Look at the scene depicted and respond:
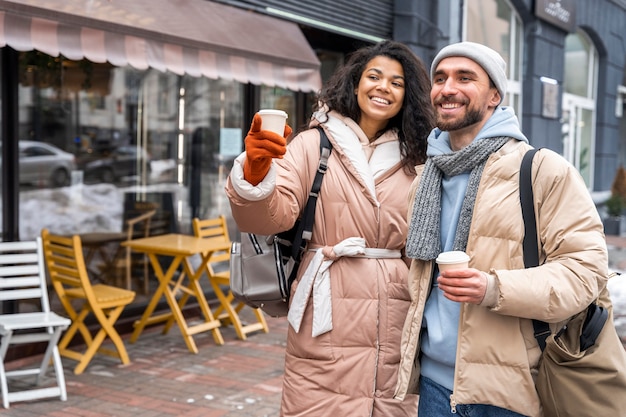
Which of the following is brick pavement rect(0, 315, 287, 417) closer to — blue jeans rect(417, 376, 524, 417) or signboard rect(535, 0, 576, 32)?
blue jeans rect(417, 376, 524, 417)

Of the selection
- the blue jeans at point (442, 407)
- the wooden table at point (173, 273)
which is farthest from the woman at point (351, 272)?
the wooden table at point (173, 273)

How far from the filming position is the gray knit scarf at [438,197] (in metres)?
2.25

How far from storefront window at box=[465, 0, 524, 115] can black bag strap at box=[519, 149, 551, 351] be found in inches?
354

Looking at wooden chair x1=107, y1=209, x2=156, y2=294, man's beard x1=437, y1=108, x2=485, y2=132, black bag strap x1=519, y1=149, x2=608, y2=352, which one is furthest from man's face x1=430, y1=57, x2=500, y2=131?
wooden chair x1=107, y1=209, x2=156, y2=294

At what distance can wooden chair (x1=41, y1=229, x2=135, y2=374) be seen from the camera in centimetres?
527

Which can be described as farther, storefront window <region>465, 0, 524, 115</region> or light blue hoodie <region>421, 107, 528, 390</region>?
storefront window <region>465, 0, 524, 115</region>

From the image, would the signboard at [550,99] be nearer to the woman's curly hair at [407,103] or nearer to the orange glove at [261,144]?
the woman's curly hair at [407,103]

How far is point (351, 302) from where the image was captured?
2.68 meters

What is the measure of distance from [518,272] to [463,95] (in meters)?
0.57

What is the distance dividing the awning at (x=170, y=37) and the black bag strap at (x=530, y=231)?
3.16 meters

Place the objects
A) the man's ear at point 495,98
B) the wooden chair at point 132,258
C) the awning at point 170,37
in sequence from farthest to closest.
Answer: the wooden chair at point 132,258, the awning at point 170,37, the man's ear at point 495,98

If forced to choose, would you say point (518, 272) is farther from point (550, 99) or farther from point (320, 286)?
point (550, 99)

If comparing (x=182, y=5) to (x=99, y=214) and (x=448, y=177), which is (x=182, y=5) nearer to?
(x=99, y=214)

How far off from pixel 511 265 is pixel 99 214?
507 centimetres
